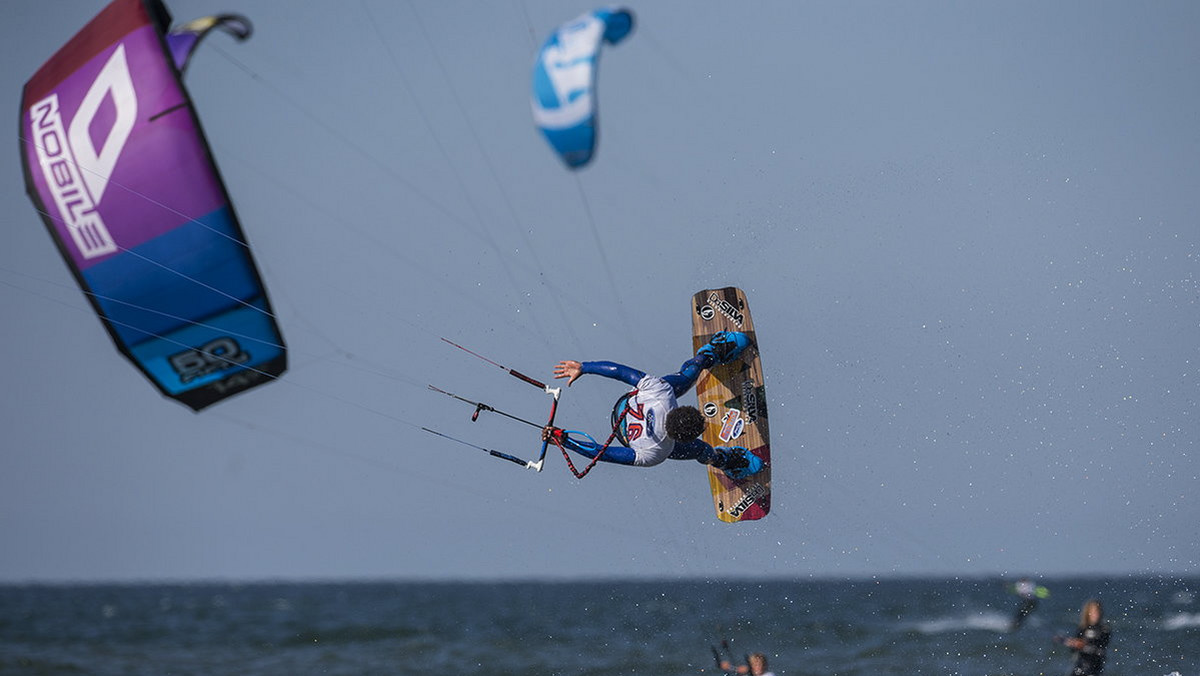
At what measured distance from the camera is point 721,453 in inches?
413

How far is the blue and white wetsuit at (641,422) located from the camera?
31.4ft

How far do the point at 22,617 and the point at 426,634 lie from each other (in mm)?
16166

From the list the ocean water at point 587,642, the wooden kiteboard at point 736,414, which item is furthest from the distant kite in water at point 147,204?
the ocean water at point 587,642

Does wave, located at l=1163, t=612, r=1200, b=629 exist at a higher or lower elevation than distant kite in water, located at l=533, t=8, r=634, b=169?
lower

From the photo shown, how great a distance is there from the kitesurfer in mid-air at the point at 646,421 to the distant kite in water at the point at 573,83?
1.88 m

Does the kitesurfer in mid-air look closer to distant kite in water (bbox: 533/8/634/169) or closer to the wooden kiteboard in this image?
the wooden kiteboard

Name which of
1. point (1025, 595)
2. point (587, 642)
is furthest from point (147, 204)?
point (1025, 595)

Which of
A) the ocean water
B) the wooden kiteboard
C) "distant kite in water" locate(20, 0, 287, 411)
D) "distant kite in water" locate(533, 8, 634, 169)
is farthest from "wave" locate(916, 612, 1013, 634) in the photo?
"distant kite in water" locate(533, 8, 634, 169)

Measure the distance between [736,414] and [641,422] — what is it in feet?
6.27

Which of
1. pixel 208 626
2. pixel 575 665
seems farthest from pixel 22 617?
pixel 575 665

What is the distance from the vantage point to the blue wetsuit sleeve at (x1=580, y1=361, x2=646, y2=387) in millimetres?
9773

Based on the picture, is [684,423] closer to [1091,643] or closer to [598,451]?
[598,451]

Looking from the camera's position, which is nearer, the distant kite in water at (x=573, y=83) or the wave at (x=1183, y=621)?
the distant kite in water at (x=573, y=83)

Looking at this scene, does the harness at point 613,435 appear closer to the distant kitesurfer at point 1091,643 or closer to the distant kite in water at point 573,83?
the distant kite in water at point 573,83
